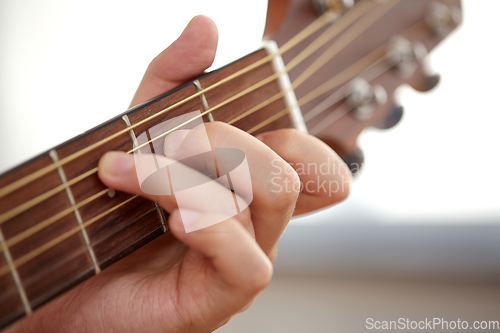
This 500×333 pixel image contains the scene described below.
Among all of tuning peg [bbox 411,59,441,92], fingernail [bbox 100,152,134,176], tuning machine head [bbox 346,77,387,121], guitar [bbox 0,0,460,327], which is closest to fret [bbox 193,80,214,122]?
guitar [bbox 0,0,460,327]

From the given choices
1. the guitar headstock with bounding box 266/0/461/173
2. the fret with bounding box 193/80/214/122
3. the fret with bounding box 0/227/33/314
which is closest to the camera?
the fret with bounding box 0/227/33/314

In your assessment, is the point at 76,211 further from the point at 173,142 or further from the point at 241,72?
the point at 241,72

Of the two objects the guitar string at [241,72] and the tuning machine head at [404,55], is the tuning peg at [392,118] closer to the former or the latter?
the tuning machine head at [404,55]

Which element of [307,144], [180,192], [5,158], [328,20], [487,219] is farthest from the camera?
[487,219]

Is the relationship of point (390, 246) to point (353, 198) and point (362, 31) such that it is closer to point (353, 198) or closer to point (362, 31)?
point (353, 198)

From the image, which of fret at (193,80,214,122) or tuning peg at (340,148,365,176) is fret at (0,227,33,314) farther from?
tuning peg at (340,148,365,176)

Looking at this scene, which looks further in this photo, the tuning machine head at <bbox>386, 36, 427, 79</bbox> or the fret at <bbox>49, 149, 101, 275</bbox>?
the tuning machine head at <bbox>386, 36, 427, 79</bbox>

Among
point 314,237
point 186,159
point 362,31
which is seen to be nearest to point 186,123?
point 186,159

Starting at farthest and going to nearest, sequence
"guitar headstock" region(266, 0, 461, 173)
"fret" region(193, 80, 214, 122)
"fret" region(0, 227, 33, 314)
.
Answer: "guitar headstock" region(266, 0, 461, 173)
"fret" region(193, 80, 214, 122)
"fret" region(0, 227, 33, 314)
